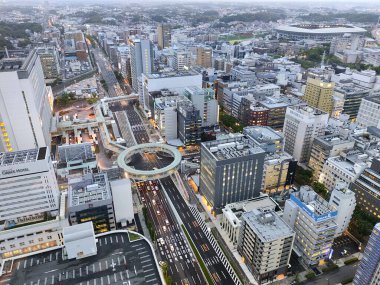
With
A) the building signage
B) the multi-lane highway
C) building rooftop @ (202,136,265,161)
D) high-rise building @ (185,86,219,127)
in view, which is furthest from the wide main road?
high-rise building @ (185,86,219,127)

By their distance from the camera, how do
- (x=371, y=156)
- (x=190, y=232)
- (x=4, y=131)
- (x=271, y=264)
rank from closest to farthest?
(x=271, y=264) → (x=190, y=232) → (x=371, y=156) → (x=4, y=131)

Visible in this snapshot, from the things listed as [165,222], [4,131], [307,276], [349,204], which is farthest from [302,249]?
[4,131]

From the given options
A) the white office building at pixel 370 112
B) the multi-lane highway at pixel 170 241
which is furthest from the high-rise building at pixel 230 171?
the white office building at pixel 370 112

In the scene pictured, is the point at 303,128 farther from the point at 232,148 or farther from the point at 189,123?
the point at 189,123

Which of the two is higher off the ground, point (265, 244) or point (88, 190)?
point (88, 190)

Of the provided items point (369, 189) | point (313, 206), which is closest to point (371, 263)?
point (313, 206)

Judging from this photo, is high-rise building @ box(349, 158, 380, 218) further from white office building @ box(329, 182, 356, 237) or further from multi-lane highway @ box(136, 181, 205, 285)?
multi-lane highway @ box(136, 181, 205, 285)

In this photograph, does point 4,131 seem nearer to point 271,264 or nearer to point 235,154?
point 235,154
